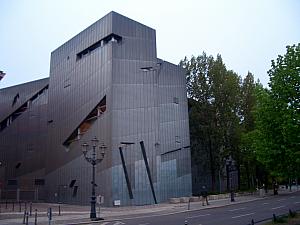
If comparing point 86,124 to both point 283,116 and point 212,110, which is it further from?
point 283,116

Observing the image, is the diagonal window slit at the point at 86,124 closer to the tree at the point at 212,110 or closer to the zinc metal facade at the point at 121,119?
the zinc metal facade at the point at 121,119

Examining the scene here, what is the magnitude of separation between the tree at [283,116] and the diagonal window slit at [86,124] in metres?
26.0

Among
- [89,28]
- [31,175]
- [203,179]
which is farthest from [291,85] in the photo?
[31,175]

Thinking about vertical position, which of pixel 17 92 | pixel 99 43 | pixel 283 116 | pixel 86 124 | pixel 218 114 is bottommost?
pixel 283 116

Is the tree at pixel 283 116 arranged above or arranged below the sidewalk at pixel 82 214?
above

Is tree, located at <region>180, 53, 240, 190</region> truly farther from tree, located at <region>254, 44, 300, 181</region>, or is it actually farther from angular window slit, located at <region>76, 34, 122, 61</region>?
tree, located at <region>254, 44, 300, 181</region>

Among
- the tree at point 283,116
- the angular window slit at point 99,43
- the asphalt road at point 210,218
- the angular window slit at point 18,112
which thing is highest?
the angular window slit at point 99,43

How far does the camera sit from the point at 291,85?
69.1 feet

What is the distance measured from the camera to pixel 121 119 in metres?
44.7

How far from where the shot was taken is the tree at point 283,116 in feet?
68.5

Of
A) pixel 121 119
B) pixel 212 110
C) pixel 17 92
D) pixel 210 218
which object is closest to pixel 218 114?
pixel 212 110

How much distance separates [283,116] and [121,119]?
85.6ft

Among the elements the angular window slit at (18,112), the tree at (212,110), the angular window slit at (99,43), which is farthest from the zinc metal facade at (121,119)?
the angular window slit at (18,112)

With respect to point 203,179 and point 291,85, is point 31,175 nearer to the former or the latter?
point 203,179
